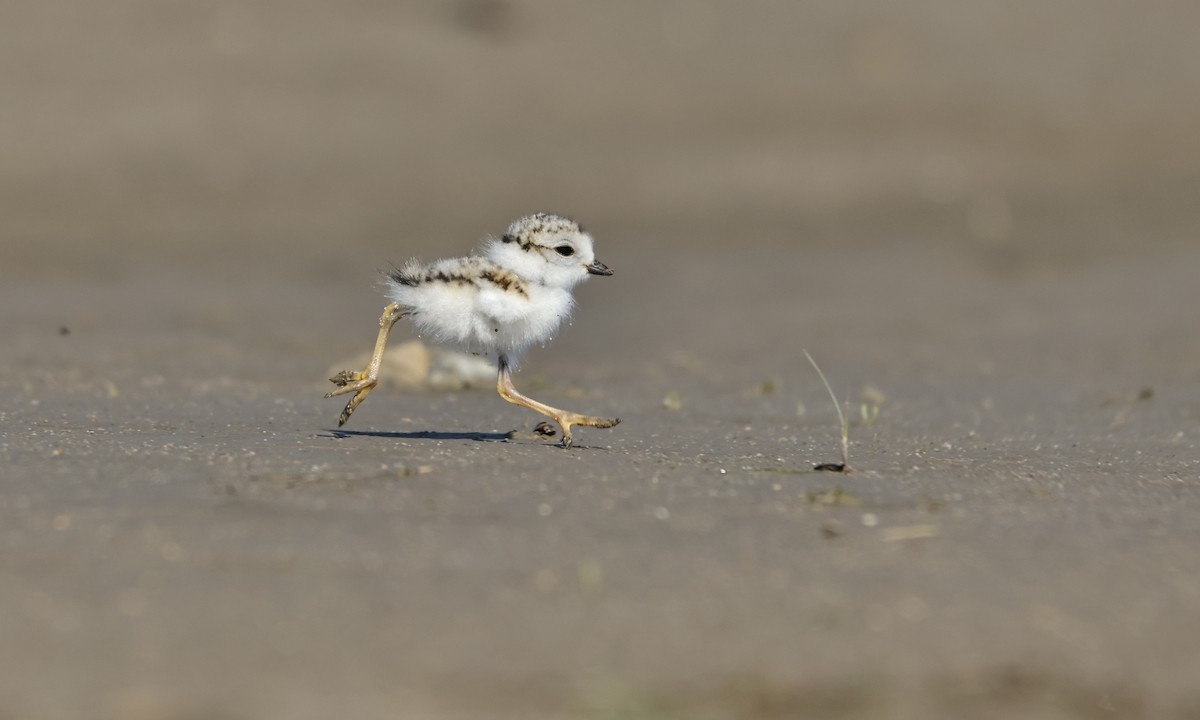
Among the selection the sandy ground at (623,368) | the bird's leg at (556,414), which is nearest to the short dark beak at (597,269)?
the bird's leg at (556,414)

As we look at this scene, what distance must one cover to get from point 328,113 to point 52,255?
9.17ft

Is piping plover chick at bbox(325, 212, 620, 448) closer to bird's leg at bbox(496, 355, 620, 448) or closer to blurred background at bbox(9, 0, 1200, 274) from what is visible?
bird's leg at bbox(496, 355, 620, 448)

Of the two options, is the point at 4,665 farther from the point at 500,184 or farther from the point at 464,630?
the point at 500,184

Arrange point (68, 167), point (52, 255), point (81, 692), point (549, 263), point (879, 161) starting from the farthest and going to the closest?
point (879, 161) → point (68, 167) → point (52, 255) → point (549, 263) → point (81, 692)

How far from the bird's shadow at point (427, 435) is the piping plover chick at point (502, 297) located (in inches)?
5.3

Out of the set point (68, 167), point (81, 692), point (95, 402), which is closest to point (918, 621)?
point (81, 692)

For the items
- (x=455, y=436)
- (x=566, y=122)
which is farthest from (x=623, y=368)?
(x=566, y=122)

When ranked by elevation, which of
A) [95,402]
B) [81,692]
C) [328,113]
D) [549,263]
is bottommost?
[81,692]

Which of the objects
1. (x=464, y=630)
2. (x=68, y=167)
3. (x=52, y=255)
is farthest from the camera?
(x=68, y=167)

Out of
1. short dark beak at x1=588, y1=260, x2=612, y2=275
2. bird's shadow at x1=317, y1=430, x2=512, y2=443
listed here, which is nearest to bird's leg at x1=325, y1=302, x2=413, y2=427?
bird's shadow at x1=317, y1=430, x2=512, y2=443

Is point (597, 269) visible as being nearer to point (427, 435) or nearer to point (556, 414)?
point (556, 414)

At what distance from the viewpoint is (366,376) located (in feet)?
19.1

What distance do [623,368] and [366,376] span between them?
377cm

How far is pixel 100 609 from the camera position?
3.78m
